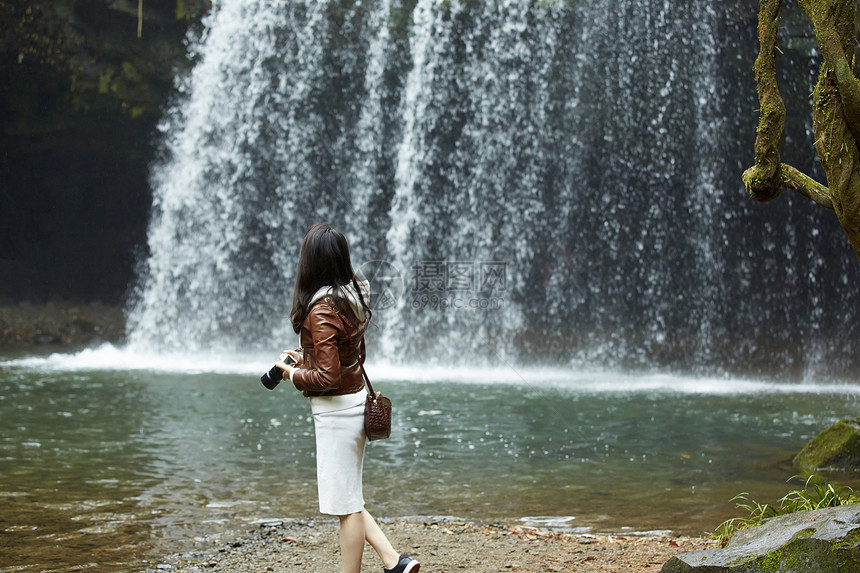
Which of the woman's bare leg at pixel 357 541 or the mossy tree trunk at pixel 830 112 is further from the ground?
the mossy tree trunk at pixel 830 112

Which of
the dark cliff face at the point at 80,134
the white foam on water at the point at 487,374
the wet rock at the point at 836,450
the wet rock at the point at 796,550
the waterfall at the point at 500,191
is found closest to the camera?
the wet rock at the point at 796,550

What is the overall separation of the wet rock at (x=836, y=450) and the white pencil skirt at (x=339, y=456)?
161 inches

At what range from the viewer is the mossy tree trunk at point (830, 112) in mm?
2777

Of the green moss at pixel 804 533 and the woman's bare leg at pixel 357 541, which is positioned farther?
the woman's bare leg at pixel 357 541

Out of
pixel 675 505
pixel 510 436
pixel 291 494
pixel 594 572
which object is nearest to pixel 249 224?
pixel 510 436

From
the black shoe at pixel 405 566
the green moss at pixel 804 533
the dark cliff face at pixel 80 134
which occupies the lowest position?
the black shoe at pixel 405 566

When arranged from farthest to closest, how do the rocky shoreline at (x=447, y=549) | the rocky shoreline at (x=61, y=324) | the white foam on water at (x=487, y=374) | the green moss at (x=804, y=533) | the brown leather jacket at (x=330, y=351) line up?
1. the rocky shoreline at (x=61, y=324)
2. the white foam on water at (x=487, y=374)
3. the rocky shoreline at (x=447, y=549)
4. the brown leather jacket at (x=330, y=351)
5. the green moss at (x=804, y=533)

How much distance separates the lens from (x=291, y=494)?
201 inches

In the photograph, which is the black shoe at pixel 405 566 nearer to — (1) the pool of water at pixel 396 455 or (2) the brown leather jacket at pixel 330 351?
(2) the brown leather jacket at pixel 330 351

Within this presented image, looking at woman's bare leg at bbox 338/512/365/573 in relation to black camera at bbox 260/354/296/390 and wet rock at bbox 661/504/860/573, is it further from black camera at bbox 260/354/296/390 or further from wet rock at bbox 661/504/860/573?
wet rock at bbox 661/504/860/573

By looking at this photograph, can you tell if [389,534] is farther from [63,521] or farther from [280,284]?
[280,284]

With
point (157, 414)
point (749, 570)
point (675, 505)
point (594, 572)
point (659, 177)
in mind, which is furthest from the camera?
point (659, 177)

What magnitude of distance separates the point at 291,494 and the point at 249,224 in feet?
31.6

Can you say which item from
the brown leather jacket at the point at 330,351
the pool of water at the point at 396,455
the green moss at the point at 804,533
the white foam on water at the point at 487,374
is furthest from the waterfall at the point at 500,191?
the green moss at the point at 804,533
